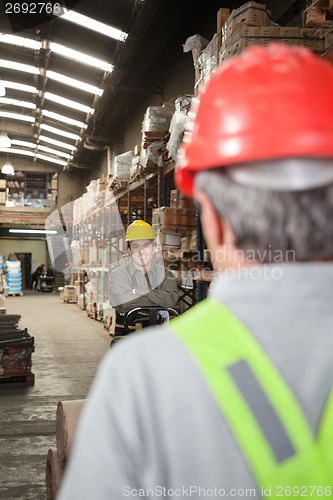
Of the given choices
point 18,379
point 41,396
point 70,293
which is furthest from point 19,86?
point 41,396

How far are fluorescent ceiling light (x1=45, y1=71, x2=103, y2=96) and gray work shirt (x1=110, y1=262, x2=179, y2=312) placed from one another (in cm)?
990

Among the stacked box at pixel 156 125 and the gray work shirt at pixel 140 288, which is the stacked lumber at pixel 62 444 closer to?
the gray work shirt at pixel 140 288

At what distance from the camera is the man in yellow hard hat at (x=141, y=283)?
5523 millimetres

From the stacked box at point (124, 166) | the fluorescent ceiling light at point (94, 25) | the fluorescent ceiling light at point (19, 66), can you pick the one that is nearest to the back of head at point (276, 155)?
the stacked box at point (124, 166)

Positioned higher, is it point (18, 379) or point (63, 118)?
point (63, 118)

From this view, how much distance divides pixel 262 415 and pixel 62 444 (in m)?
2.59

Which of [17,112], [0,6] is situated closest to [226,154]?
[0,6]

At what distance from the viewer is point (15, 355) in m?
7.29

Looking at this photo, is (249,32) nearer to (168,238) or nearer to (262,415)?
(168,238)

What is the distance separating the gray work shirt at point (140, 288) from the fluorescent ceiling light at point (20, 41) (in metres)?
9.60

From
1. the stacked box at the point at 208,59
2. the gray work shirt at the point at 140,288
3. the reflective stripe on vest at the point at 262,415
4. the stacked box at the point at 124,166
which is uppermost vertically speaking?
the stacked box at the point at 208,59

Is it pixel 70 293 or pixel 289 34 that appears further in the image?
pixel 70 293

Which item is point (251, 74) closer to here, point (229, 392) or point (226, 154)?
point (226, 154)

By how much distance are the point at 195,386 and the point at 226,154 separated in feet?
1.28
